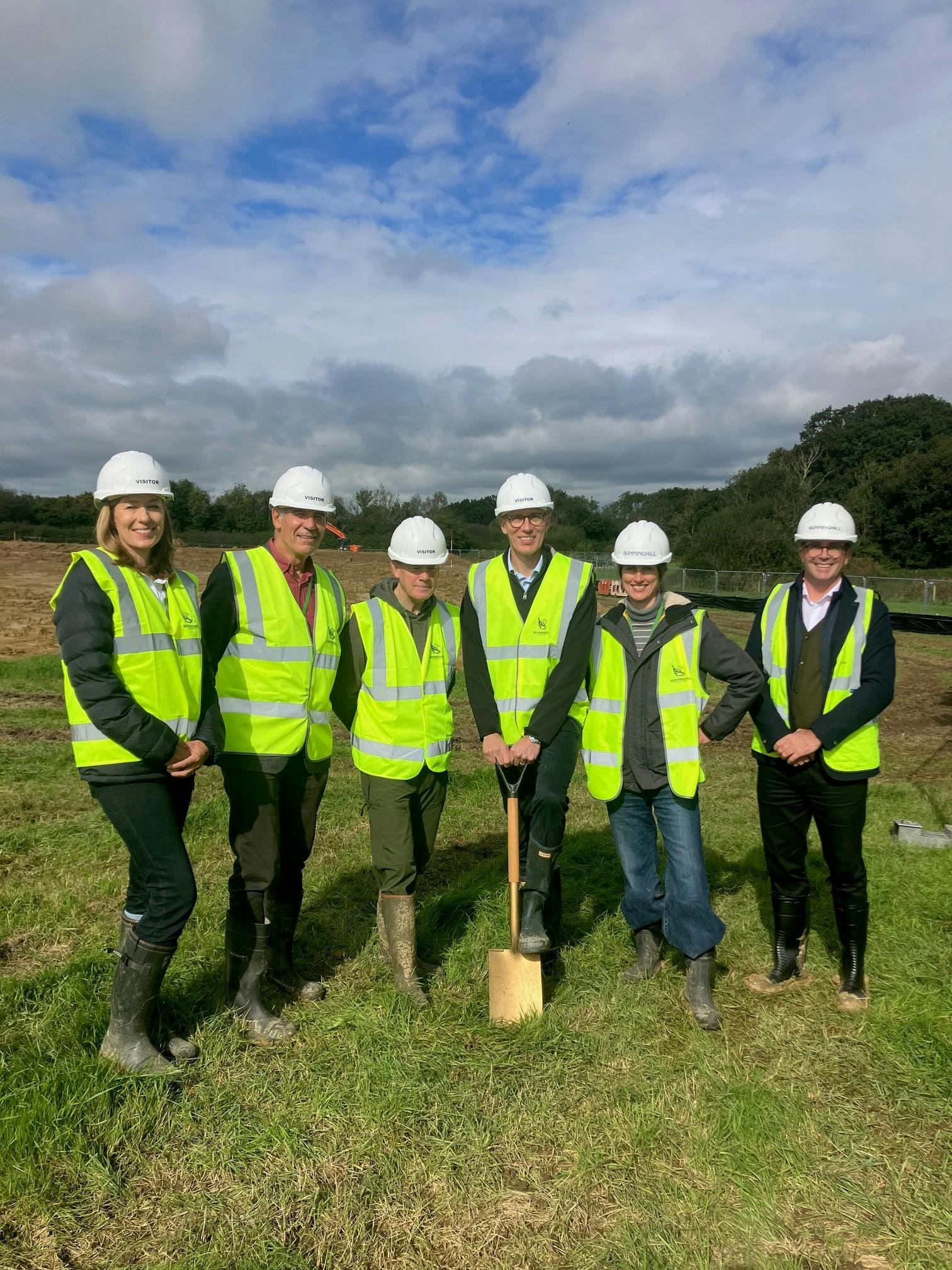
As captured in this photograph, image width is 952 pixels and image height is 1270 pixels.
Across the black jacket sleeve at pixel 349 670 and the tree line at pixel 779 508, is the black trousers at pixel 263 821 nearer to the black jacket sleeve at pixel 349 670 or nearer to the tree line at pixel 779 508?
the black jacket sleeve at pixel 349 670

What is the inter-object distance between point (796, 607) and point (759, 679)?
0.49 m

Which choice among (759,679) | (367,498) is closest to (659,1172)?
(759,679)

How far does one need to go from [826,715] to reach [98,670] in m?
3.17

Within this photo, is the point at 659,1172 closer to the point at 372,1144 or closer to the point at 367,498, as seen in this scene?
the point at 372,1144

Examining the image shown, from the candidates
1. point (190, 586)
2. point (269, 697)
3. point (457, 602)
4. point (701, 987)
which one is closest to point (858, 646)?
point (701, 987)

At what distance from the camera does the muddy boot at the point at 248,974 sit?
3807 mm

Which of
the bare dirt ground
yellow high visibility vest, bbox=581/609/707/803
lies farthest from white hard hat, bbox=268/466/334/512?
the bare dirt ground

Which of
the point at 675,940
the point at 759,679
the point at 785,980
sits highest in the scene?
the point at 759,679

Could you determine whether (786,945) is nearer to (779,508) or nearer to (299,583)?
(299,583)

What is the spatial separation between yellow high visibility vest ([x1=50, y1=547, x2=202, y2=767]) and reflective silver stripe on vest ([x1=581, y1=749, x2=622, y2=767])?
1861mm

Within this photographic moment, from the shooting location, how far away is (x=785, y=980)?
14.5ft

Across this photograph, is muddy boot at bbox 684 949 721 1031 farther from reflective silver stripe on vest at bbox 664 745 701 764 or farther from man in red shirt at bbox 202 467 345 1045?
man in red shirt at bbox 202 467 345 1045

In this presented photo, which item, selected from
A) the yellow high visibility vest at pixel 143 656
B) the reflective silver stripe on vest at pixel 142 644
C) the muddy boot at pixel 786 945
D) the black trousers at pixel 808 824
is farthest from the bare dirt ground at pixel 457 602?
the reflective silver stripe on vest at pixel 142 644

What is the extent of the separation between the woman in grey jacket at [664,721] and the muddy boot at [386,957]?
48.0 inches
